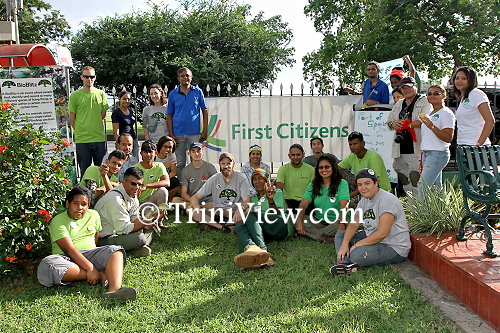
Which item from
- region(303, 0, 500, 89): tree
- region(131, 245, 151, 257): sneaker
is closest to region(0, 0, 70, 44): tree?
region(303, 0, 500, 89): tree

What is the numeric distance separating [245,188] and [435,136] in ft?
7.58

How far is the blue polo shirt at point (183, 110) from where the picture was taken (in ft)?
22.5

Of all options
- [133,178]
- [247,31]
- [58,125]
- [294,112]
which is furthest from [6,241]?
[247,31]

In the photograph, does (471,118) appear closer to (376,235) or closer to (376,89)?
(376,235)

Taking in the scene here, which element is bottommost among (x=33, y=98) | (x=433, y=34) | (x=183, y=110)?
(x=183, y=110)

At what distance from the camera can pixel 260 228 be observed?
484cm

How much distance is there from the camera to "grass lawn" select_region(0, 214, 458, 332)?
327cm

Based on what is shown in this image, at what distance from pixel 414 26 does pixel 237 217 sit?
1442 cm

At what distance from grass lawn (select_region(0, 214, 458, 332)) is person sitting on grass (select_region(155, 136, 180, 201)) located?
2028mm

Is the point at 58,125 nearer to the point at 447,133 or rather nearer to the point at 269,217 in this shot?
the point at 269,217

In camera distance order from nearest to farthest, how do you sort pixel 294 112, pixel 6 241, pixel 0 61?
1. pixel 6 241
2. pixel 294 112
3. pixel 0 61

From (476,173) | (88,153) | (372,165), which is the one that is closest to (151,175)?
(88,153)

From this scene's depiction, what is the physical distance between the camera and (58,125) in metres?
6.64

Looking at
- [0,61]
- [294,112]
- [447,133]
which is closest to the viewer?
[447,133]
